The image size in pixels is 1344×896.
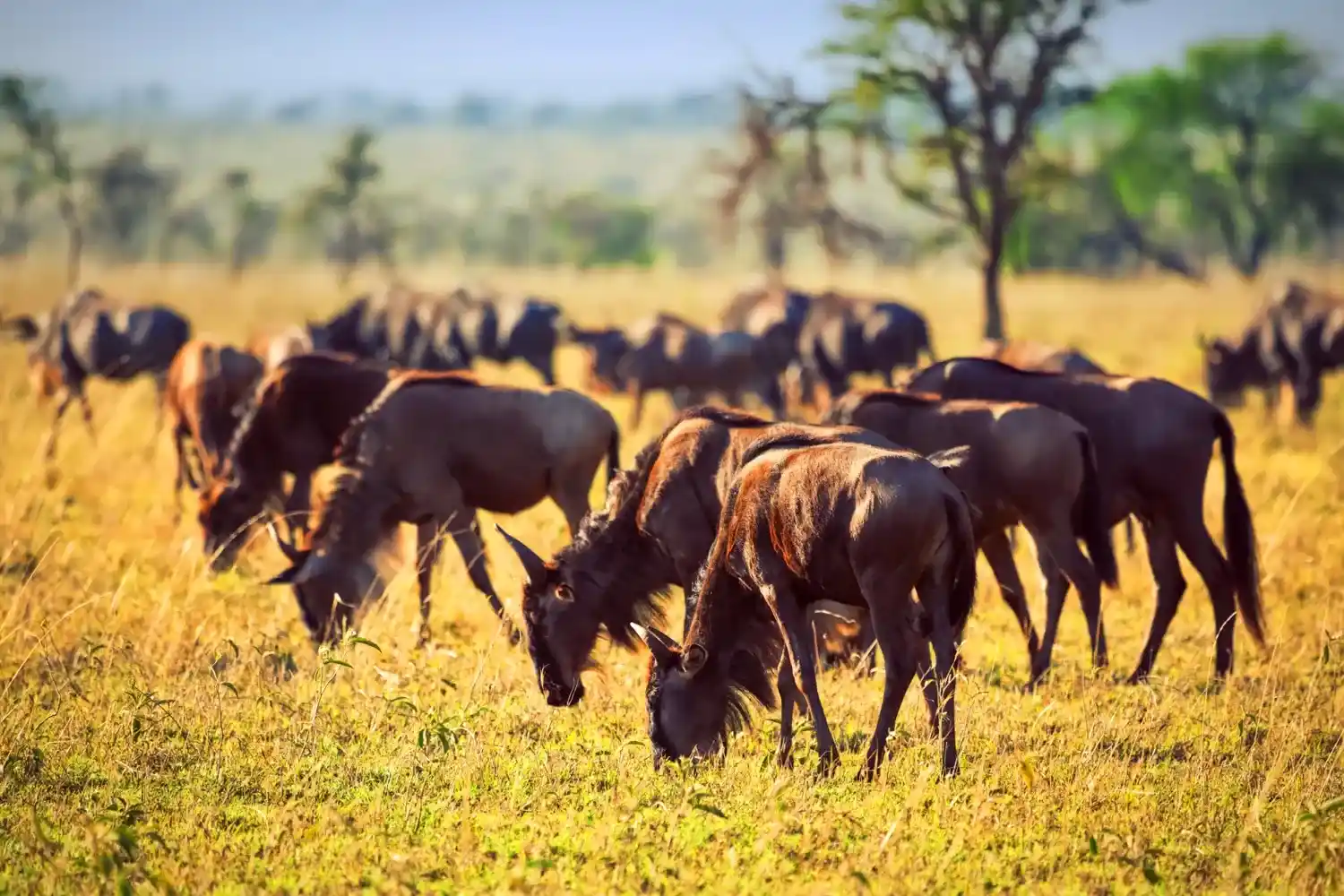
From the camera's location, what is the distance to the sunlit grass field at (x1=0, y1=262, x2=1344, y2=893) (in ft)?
16.6

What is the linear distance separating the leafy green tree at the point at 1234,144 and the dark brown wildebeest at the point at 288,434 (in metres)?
52.6

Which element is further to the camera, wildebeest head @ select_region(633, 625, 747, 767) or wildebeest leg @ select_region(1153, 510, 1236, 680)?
wildebeest leg @ select_region(1153, 510, 1236, 680)

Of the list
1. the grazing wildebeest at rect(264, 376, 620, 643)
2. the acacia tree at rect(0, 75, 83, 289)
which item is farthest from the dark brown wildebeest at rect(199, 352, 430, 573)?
the acacia tree at rect(0, 75, 83, 289)

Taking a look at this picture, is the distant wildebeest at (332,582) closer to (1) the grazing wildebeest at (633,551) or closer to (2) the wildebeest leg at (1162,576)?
(1) the grazing wildebeest at (633,551)

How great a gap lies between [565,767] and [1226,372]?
16765 millimetres

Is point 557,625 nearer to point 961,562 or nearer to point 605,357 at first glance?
point 961,562

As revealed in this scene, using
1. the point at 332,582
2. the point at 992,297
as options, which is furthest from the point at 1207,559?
the point at 992,297

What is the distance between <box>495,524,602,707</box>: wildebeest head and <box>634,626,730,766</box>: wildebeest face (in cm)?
93

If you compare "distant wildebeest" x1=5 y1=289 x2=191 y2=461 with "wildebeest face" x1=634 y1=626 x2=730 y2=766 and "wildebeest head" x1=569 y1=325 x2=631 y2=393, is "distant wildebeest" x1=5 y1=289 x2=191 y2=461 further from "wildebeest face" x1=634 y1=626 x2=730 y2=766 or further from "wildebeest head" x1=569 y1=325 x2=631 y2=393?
"wildebeest face" x1=634 y1=626 x2=730 y2=766

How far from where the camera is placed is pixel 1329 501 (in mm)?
12484

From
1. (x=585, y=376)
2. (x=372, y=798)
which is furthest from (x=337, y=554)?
(x=585, y=376)

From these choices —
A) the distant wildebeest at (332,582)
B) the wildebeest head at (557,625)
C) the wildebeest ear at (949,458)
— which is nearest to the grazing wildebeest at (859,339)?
the distant wildebeest at (332,582)

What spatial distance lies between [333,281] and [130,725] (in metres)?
46.9

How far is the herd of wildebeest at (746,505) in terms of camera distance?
19.9 feet
